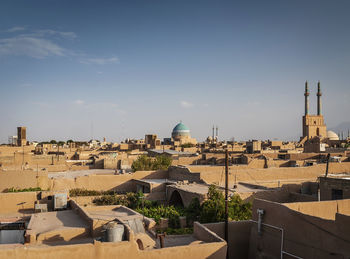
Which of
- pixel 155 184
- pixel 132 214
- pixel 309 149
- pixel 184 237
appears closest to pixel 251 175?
pixel 155 184

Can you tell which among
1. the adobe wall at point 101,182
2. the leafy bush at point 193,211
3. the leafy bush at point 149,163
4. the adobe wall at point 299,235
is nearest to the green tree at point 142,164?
the leafy bush at point 149,163

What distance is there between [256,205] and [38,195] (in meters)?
11.7

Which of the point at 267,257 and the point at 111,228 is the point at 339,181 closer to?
the point at 267,257

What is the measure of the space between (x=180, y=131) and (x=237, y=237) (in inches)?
2590

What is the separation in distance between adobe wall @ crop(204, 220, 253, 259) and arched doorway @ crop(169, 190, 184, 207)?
33.3 feet

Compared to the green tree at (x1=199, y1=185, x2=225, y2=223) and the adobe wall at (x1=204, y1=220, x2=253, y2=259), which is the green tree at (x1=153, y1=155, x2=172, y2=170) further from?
the adobe wall at (x1=204, y1=220, x2=253, y2=259)

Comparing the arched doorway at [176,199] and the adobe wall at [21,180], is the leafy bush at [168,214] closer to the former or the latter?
the arched doorway at [176,199]

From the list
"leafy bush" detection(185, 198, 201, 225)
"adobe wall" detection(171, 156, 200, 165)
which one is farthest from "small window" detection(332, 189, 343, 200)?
"adobe wall" detection(171, 156, 200, 165)

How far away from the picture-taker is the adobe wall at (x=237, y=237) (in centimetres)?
1162

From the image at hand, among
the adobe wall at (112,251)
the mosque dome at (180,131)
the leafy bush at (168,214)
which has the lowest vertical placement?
the leafy bush at (168,214)

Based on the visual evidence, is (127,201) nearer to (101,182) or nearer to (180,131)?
(101,182)

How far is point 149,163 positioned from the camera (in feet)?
101

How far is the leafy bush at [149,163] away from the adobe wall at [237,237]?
18.5 m

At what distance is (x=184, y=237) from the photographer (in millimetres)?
12648
